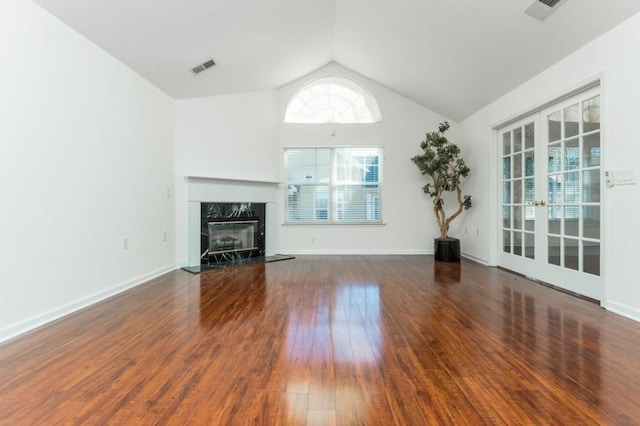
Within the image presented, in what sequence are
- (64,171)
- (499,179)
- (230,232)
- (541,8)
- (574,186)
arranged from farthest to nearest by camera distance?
(230,232) < (499,179) < (574,186) < (541,8) < (64,171)

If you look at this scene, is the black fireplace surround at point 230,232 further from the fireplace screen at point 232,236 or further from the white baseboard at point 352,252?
the white baseboard at point 352,252

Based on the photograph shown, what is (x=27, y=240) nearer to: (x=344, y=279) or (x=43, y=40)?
(x=43, y=40)

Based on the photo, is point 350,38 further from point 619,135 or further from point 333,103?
point 619,135

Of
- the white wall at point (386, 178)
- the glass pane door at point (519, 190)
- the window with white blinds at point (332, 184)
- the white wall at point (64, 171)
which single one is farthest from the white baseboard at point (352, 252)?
the white wall at point (64, 171)

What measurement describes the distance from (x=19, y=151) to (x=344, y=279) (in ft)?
11.0

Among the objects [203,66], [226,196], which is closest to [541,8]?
[203,66]

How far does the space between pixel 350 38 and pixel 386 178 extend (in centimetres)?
254

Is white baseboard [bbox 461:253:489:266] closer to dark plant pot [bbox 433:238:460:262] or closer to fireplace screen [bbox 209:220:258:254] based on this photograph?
dark plant pot [bbox 433:238:460:262]

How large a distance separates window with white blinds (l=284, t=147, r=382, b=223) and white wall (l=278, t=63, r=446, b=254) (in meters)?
0.17

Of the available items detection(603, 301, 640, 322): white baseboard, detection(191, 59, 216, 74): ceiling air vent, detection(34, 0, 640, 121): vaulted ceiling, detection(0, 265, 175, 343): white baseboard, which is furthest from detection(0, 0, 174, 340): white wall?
detection(603, 301, 640, 322): white baseboard

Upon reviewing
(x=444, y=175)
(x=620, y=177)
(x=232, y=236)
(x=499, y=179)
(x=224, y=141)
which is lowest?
(x=232, y=236)

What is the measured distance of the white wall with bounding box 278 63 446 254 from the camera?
629 centimetres

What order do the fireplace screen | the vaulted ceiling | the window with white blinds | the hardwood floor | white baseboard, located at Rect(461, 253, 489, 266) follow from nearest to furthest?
the hardwood floor → the vaulted ceiling → white baseboard, located at Rect(461, 253, 489, 266) → the fireplace screen → the window with white blinds

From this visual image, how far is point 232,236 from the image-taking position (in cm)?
562
